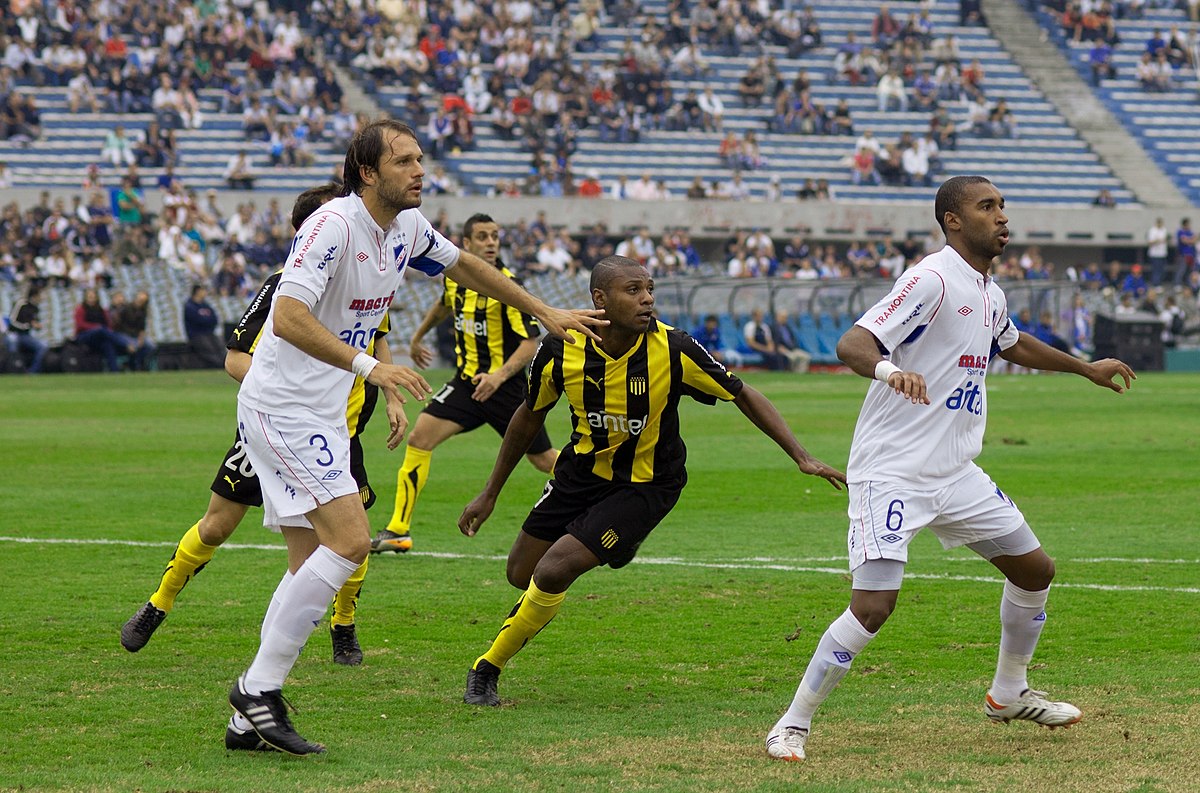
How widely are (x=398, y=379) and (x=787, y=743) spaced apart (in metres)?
1.86

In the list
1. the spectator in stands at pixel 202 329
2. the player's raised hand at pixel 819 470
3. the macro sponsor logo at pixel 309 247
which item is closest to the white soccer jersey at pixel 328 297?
the macro sponsor logo at pixel 309 247

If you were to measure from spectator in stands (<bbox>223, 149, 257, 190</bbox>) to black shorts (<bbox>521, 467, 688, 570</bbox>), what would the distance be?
31.1m

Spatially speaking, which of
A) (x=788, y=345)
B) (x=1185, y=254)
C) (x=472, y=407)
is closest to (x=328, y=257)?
(x=472, y=407)

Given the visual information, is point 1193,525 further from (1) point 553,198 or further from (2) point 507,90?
(2) point 507,90

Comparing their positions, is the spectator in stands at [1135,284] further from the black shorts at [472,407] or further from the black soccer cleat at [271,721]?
the black soccer cleat at [271,721]

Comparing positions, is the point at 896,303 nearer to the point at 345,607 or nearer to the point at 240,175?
the point at 345,607

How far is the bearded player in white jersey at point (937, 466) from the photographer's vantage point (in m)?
5.84

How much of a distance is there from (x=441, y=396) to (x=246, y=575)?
2.23 meters

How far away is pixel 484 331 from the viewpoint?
38.0ft

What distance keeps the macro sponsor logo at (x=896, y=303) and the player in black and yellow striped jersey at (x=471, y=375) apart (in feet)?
17.8

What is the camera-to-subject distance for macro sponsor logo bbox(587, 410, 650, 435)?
688cm

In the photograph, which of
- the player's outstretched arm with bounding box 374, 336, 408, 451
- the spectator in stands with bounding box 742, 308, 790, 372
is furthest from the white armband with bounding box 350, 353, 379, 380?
the spectator in stands with bounding box 742, 308, 790, 372

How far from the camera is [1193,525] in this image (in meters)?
11.9

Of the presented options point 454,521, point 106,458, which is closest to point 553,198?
point 106,458
